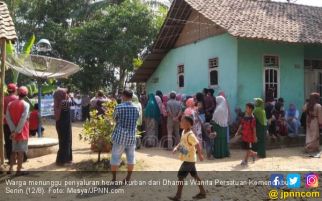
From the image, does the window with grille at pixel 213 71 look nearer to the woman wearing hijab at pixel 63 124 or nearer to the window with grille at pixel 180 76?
the window with grille at pixel 180 76

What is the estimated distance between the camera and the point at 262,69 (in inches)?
561

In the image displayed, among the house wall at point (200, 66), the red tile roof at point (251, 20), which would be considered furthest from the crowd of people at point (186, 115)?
the red tile roof at point (251, 20)

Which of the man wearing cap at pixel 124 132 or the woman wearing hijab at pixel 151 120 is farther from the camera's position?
the woman wearing hijab at pixel 151 120

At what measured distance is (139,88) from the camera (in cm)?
2530

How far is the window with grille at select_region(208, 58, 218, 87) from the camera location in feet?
49.5

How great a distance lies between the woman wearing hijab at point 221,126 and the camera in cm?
1012

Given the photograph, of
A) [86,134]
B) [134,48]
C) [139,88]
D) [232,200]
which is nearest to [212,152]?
[86,134]

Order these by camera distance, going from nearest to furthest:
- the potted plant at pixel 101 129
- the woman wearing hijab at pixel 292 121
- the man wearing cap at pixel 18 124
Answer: the man wearing cap at pixel 18 124 → the potted plant at pixel 101 129 → the woman wearing hijab at pixel 292 121

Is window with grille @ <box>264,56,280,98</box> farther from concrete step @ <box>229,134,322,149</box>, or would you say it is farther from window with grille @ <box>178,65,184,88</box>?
window with grille @ <box>178,65,184,88</box>

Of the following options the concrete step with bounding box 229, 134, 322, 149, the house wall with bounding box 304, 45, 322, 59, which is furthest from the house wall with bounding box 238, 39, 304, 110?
the concrete step with bounding box 229, 134, 322, 149

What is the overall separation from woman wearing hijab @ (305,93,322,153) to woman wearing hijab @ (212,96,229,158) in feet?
7.98

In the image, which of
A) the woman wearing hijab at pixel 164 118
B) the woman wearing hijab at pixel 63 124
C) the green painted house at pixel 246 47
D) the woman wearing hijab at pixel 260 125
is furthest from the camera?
the green painted house at pixel 246 47

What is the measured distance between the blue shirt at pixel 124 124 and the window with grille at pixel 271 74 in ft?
27.3

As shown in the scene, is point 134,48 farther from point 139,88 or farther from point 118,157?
point 118,157
